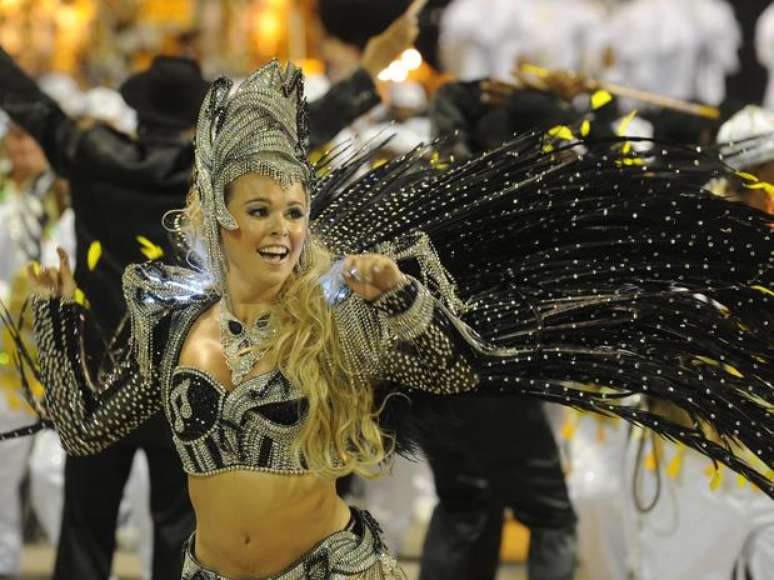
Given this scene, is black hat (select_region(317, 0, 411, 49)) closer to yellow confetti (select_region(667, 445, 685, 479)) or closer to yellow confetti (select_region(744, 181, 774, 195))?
yellow confetti (select_region(667, 445, 685, 479))

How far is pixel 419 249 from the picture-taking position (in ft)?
11.4

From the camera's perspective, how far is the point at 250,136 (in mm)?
3355

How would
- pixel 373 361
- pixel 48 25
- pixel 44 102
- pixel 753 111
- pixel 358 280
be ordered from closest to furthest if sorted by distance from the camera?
1. pixel 358 280
2. pixel 373 361
3. pixel 44 102
4. pixel 753 111
5. pixel 48 25

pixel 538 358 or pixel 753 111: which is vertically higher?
pixel 753 111

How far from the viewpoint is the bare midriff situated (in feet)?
11.3

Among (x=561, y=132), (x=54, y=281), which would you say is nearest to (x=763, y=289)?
(x=561, y=132)

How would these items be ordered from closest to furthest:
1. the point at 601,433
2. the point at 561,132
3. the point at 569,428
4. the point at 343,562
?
the point at 343,562
the point at 561,132
the point at 569,428
the point at 601,433

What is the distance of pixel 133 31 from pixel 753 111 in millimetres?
7908

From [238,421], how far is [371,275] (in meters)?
0.50

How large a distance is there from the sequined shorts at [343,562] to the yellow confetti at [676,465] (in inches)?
81.8

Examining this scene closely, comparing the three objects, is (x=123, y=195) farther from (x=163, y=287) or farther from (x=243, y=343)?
(x=243, y=343)

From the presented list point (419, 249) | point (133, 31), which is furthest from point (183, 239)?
point (133, 31)

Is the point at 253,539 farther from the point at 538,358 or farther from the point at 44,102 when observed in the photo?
the point at 44,102

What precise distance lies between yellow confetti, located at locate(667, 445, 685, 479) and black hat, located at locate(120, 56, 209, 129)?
1896mm
